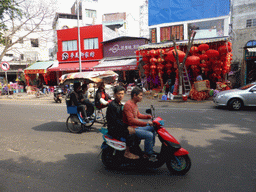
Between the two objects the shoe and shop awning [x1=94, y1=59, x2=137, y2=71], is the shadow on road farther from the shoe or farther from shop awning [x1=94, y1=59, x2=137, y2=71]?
shop awning [x1=94, y1=59, x2=137, y2=71]

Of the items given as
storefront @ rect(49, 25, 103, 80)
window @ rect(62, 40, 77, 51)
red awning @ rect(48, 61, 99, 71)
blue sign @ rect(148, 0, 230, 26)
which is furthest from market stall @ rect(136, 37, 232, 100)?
window @ rect(62, 40, 77, 51)

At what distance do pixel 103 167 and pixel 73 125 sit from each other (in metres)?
3.04

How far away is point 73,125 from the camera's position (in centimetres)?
659

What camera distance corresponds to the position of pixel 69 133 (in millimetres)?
6422

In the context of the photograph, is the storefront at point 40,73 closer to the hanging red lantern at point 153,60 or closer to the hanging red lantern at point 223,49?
the hanging red lantern at point 153,60

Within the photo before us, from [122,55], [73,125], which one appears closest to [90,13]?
[122,55]

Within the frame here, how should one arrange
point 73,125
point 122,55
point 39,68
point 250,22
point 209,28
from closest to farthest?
point 73,125, point 209,28, point 122,55, point 250,22, point 39,68

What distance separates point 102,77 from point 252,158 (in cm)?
459

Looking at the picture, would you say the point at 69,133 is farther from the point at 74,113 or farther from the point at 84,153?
the point at 84,153

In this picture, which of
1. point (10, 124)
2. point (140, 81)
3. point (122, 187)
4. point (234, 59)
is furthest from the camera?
point (234, 59)

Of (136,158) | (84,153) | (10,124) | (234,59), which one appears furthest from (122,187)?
(234,59)

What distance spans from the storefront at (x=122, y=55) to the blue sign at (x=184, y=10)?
330cm

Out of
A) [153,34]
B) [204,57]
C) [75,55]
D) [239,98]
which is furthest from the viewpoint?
[75,55]

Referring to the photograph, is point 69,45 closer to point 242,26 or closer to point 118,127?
point 242,26
